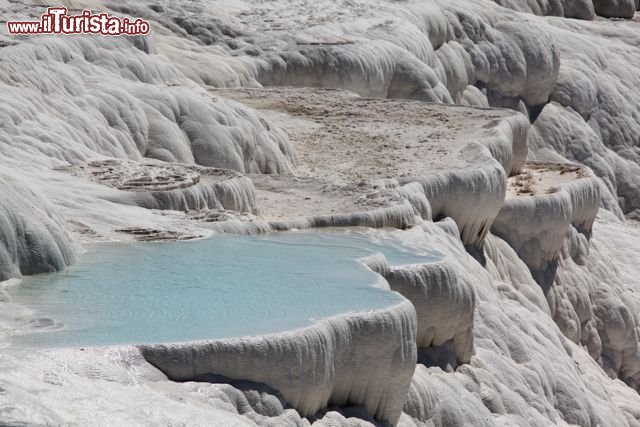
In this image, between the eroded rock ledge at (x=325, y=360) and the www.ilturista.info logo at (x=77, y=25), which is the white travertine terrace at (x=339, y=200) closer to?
the eroded rock ledge at (x=325, y=360)

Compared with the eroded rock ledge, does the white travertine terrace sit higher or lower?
lower

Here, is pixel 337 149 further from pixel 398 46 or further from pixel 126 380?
pixel 126 380

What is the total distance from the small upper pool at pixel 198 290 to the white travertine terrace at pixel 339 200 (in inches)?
7.8

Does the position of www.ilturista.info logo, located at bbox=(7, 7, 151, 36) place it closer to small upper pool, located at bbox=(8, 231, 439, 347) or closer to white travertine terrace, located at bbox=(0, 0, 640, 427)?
white travertine terrace, located at bbox=(0, 0, 640, 427)

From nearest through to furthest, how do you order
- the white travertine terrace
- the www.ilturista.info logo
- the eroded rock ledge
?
the eroded rock ledge < the white travertine terrace < the www.ilturista.info logo

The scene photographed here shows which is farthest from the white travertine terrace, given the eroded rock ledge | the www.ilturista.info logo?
the www.ilturista.info logo

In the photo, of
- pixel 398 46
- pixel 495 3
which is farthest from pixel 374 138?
pixel 495 3

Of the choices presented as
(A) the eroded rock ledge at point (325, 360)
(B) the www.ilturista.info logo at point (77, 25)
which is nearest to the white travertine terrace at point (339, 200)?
(A) the eroded rock ledge at point (325, 360)

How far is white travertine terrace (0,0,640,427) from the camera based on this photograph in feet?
25.1

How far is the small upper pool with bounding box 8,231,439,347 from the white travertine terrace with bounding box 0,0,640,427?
7.8 inches

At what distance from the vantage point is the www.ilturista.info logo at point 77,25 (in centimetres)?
1414

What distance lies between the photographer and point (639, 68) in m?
29.3

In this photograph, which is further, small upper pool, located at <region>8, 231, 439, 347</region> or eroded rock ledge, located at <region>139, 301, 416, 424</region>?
small upper pool, located at <region>8, 231, 439, 347</region>

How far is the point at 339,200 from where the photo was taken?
1293cm
